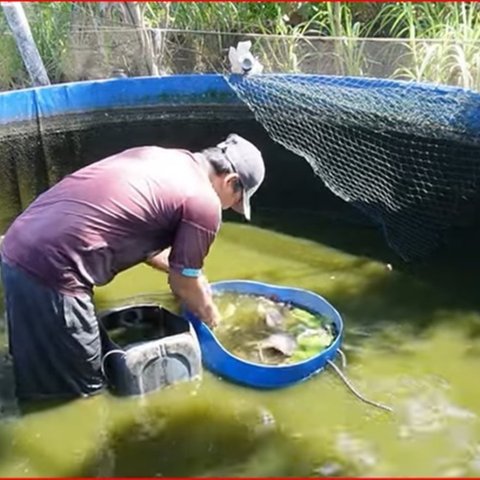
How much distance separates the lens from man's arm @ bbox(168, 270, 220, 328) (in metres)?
3.46

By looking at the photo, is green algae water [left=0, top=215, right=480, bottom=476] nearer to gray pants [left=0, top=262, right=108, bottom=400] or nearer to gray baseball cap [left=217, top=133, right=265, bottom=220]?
gray pants [left=0, top=262, right=108, bottom=400]

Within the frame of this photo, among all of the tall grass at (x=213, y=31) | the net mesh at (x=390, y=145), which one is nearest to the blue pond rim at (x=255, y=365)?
the net mesh at (x=390, y=145)

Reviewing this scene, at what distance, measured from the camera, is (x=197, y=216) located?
3.37 metres

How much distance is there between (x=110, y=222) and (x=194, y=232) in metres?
0.31

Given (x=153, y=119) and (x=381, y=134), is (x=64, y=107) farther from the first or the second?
(x=381, y=134)

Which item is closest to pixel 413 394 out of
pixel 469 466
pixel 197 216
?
pixel 469 466

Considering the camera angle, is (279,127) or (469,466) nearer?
(469,466)

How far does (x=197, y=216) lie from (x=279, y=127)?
1684 millimetres

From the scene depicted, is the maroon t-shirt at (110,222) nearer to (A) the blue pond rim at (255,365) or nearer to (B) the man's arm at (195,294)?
(B) the man's arm at (195,294)

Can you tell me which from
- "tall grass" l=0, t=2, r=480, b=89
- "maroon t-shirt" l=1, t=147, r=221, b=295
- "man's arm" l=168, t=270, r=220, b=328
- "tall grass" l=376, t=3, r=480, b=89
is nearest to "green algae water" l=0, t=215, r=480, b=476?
"man's arm" l=168, t=270, r=220, b=328

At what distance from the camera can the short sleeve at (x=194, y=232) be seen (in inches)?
133

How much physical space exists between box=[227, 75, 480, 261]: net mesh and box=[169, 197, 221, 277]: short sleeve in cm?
151

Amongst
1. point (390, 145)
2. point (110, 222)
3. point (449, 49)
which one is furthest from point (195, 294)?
point (449, 49)

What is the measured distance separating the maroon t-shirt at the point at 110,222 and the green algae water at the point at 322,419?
55 centimetres
